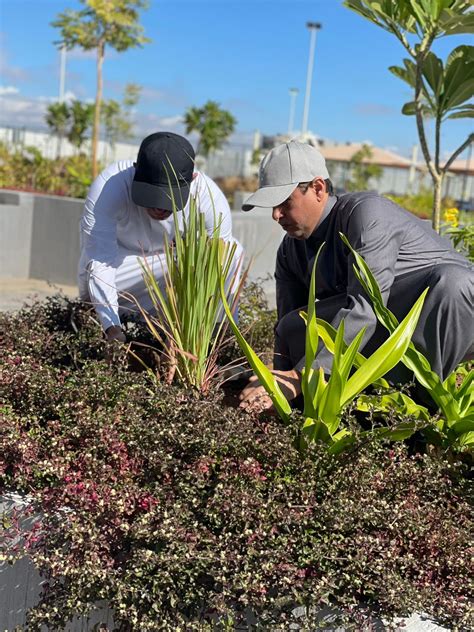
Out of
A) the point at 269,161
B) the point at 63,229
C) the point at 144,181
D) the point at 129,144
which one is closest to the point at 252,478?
the point at 269,161

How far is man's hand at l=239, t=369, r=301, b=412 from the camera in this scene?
2844mm

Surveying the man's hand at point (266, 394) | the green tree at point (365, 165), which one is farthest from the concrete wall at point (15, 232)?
the green tree at point (365, 165)

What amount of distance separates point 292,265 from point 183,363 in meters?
0.77

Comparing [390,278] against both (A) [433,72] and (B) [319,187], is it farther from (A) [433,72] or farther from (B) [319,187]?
(A) [433,72]

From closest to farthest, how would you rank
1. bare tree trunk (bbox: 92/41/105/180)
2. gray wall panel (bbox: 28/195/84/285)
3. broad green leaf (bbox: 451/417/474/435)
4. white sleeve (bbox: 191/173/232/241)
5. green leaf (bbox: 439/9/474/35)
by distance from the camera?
broad green leaf (bbox: 451/417/474/435) → white sleeve (bbox: 191/173/232/241) → green leaf (bbox: 439/9/474/35) → gray wall panel (bbox: 28/195/84/285) → bare tree trunk (bbox: 92/41/105/180)

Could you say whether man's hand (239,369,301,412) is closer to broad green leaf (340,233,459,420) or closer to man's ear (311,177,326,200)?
broad green leaf (340,233,459,420)

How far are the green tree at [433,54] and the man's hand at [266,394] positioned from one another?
8.96 ft

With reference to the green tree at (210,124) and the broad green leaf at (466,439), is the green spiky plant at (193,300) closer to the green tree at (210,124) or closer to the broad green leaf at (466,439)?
the broad green leaf at (466,439)

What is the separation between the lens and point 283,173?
3.04 m

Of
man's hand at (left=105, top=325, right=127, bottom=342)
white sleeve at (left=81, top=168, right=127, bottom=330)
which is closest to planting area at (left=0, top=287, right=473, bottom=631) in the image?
man's hand at (left=105, top=325, right=127, bottom=342)

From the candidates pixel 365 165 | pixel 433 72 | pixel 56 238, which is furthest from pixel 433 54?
pixel 365 165

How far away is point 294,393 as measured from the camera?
2.86m

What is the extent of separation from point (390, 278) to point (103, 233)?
1491 millimetres

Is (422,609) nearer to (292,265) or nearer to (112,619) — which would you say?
(112,619)
